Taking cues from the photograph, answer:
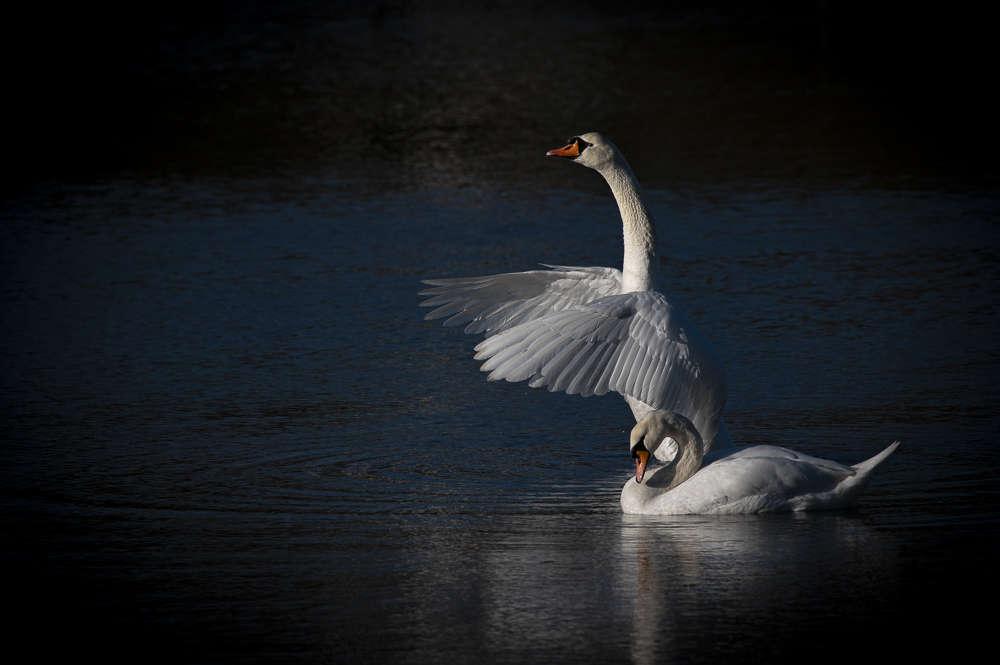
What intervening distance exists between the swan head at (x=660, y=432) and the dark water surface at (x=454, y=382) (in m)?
0.29

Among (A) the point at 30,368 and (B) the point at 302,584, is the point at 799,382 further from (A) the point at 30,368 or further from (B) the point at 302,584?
(A) the point at 30,368

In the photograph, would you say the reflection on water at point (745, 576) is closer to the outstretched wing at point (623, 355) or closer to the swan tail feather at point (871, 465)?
the swan tail feather at point (871, 465)

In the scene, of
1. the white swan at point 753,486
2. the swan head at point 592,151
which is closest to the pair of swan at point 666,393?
the white swan at point 753,486

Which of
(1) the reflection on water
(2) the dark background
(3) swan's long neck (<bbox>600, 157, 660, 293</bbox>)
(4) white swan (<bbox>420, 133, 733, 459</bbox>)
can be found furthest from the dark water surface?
(3) swan's long neck (<bbox>600, 157, 660, 293</bbox>)

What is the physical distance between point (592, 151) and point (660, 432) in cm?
223

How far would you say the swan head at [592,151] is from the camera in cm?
818

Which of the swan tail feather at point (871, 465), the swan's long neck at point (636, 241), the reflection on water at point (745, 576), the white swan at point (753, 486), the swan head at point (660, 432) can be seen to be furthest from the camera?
the swan's long neck at point (636, 241)

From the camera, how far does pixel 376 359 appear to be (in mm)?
9219

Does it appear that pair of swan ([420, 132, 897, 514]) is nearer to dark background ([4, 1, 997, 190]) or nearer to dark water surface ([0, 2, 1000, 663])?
dark water surface ([0, 2, 1000, 663])

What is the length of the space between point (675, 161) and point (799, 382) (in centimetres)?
709

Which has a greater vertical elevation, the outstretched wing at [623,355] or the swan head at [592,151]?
the swan head at [592,151]

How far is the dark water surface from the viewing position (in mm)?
5227

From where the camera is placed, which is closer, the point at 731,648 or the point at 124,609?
the point at 731,648

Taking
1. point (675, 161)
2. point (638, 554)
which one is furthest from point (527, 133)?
point (638, 554)
